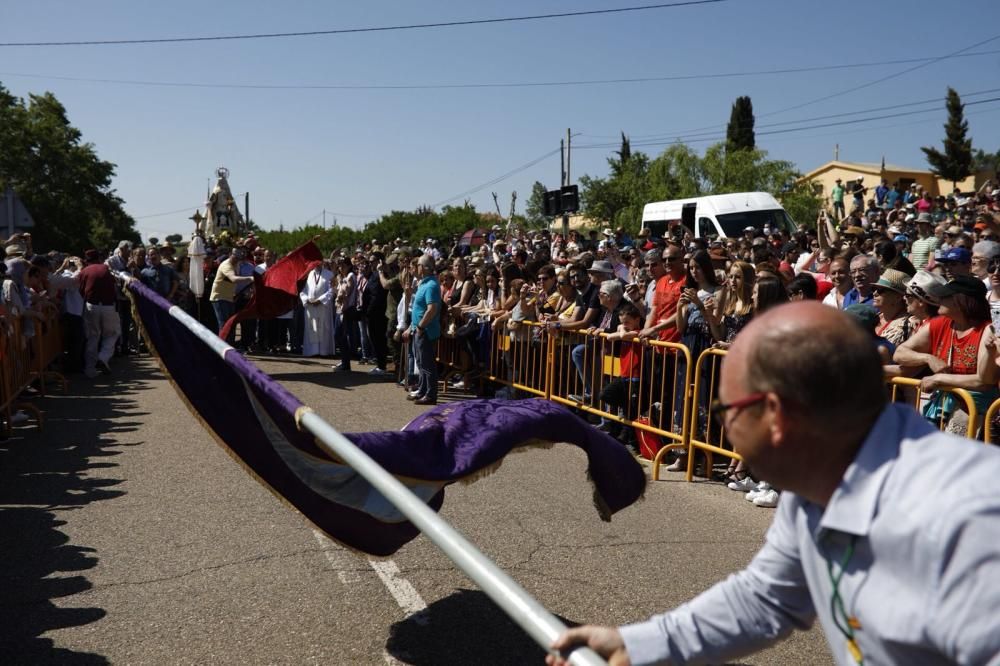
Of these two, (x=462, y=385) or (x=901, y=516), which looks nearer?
(x=901, y=516)

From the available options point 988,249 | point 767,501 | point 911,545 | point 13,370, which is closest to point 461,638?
point 911,545

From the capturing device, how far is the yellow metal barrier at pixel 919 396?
218 inches

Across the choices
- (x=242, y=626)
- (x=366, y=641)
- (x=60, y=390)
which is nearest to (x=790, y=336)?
(x=366, y=641)

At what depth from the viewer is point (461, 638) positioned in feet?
14.7

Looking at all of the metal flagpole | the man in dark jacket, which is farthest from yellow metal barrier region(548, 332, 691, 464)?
the metal flagpole

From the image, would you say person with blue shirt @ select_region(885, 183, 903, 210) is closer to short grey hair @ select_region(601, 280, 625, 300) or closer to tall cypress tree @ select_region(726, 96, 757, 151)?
short grey hair @ select_region(601, 280, 625, 300)

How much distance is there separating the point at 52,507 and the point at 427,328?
585cm

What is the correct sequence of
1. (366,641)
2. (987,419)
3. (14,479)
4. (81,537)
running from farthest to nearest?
(14,479), (81,537), (987,419), (366,641)

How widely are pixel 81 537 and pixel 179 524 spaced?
0.63m

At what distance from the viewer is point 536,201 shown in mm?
88125

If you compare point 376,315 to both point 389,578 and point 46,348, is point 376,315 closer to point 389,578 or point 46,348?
point 46,348

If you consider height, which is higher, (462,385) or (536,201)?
(536,201)

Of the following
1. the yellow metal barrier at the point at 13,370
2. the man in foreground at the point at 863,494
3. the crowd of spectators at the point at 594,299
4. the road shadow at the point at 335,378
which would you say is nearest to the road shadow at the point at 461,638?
the man in foreground at the point at 863,494

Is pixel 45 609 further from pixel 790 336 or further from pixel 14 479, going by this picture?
pixel 790 336
